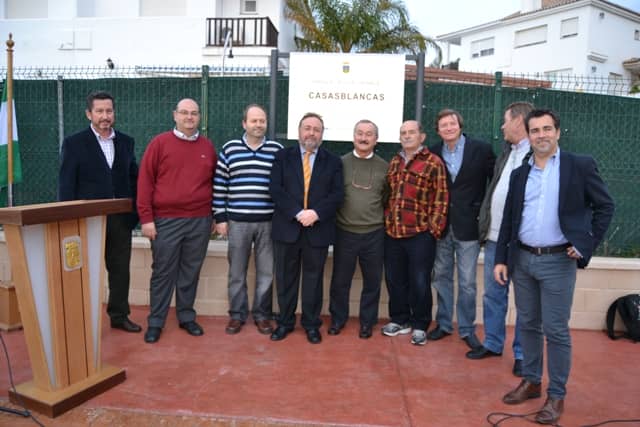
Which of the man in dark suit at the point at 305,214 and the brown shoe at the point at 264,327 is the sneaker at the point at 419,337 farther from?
the brown shoe at the point at 264,327

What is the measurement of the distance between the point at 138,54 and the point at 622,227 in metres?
15.5

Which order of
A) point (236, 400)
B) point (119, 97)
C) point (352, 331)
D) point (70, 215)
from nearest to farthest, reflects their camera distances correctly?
point (70, 215)
point (236, 400)
point (352, 331)
point (119, 97)

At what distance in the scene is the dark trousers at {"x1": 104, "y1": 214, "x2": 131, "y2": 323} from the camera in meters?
4.39

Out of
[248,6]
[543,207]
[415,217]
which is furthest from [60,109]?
[248,6]

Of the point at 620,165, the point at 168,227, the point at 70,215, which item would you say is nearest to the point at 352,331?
the point at 168,227

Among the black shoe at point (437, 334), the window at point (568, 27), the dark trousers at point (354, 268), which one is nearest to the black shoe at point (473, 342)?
the black shoe at point (437, 334)

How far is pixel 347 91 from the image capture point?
510 centimetres

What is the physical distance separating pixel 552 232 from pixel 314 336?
211 cm

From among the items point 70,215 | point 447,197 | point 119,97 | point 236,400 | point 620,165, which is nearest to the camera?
point 70,215

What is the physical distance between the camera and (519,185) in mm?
3178

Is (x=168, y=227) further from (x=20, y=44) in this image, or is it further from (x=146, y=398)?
(x=20, y=44)

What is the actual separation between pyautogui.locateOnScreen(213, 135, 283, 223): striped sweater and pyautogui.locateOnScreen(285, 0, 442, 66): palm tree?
44.4ft

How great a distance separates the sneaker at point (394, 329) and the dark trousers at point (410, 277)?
0.05 meters

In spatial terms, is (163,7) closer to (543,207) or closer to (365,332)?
(365,332)
